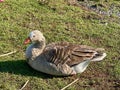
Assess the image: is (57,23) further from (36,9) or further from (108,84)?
(108,84)

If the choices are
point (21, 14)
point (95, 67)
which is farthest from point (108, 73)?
point (21, 14)

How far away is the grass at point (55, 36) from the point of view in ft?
23.2

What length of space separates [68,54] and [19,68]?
1.00 meters

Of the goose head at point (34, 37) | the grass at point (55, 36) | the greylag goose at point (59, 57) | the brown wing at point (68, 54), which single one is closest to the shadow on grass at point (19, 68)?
the grass at point (55, 36)

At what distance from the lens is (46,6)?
10.0 metres

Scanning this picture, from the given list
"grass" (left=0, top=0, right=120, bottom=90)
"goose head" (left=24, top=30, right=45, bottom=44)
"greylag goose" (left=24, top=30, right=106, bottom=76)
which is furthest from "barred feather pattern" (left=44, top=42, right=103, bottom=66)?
"grass" (left=0, top=0, right=120, bottom=90)

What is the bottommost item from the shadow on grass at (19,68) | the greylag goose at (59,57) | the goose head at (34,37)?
the shadow on grass at (19,68)

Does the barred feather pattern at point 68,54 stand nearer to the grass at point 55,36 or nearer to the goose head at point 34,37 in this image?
the goose head at point 34,37

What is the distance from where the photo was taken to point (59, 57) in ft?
22.8

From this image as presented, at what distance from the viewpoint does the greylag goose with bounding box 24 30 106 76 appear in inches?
275

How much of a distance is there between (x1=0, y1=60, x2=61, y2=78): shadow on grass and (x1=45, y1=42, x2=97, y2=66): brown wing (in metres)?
0.40

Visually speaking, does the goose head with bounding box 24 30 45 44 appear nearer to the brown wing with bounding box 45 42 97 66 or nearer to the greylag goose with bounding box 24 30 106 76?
the greylag goose with bounding box 24 30 106 76

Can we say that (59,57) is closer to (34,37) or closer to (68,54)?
(68,54)

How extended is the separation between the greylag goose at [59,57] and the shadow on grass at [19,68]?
103 millimetres
